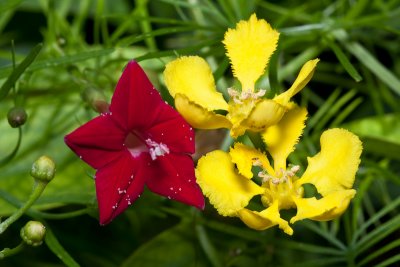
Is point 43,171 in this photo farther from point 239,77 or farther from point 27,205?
point 239,77

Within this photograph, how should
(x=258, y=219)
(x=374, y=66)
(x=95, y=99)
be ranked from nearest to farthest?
(x=258, y=219) < (x=95, y=99) < (x=374, y=66)

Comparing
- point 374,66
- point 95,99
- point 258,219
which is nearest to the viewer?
point 258,219

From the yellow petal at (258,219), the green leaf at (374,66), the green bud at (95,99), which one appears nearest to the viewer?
the yellow petal at (258,219)

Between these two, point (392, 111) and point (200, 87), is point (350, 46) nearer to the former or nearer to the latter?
point (392, 111)

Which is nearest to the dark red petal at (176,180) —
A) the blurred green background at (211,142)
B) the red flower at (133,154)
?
the red flower at (133,154)

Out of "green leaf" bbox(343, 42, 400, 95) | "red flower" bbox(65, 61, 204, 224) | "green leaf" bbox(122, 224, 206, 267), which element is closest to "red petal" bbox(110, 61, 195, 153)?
"red flower" bbox(65, 61, 204, 224)

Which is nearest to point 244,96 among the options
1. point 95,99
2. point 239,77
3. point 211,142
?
point 239,77

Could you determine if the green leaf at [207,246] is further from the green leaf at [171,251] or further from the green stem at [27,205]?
the green stem at [27,205]
